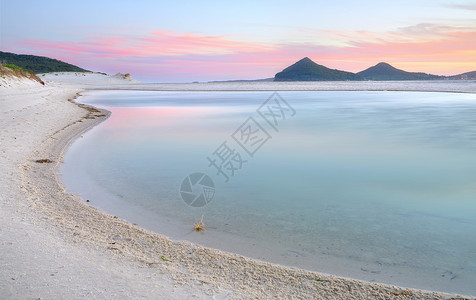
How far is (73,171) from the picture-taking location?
8.38 metres

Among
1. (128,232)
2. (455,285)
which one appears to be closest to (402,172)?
(455,285)

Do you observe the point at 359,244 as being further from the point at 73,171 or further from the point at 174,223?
the point at 73,171

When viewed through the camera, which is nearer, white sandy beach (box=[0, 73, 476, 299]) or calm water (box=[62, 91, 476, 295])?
white sandy beach (box=[0, 73, 476, 299])

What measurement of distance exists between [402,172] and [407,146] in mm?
4057
